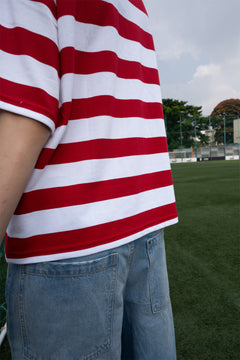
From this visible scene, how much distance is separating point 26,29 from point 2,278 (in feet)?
6.89

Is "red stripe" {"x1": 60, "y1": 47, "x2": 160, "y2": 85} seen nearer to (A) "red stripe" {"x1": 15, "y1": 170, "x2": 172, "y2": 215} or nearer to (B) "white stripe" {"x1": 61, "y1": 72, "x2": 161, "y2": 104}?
(B) "white stripe" {"x1": 61, "y1": 72, "x2": 161, "y2": 104}

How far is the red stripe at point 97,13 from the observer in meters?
0.42

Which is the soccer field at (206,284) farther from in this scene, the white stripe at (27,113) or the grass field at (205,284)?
the white stripe at (27,113)

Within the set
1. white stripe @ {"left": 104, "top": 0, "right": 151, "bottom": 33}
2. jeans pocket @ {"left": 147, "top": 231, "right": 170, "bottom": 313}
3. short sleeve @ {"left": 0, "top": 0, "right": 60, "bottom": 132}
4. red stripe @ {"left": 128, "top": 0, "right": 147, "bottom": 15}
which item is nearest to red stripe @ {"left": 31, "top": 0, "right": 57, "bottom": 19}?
short sleeve @ {"left": 0, "top": 0, "right": 60, "bottom": 132}

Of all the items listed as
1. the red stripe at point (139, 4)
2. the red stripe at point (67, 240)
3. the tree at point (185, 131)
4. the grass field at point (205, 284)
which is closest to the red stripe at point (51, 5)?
the red stripe at point (139, 4)

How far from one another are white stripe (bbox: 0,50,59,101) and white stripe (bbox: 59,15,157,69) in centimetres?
7

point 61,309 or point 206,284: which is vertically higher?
point 61,309

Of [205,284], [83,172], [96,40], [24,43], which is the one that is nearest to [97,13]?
[96,40]

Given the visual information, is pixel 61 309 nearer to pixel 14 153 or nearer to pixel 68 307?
pixel 68 307

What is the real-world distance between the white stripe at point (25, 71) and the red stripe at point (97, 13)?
4.2 inches

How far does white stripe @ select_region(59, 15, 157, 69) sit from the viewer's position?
42 centimetres

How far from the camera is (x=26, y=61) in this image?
1.22 ft

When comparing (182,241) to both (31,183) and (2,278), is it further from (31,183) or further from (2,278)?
(31,183)

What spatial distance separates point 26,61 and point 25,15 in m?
0.07
